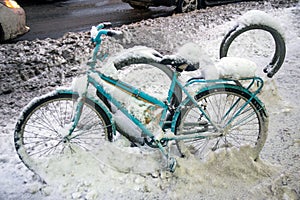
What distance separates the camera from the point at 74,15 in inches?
392

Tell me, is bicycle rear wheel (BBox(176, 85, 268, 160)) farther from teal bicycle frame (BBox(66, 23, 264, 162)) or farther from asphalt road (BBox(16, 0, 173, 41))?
asphalt road (BBox(16, 0, 173, 41))

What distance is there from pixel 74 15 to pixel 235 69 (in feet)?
25.2

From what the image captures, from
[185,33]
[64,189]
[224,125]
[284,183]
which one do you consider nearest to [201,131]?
[224,125]

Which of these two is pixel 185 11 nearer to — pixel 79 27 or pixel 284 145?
pixel 79 27

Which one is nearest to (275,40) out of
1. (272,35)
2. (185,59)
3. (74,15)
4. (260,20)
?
(272,35)

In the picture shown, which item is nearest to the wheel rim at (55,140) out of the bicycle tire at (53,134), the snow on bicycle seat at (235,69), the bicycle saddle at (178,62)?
the bicycle tire at (53,134)

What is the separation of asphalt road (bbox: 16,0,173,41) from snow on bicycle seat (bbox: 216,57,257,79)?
5.55m

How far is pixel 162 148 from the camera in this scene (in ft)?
10.8

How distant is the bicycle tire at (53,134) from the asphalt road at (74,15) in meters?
4.31

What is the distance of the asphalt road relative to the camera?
8.49 m

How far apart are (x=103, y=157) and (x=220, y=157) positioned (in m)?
1.22

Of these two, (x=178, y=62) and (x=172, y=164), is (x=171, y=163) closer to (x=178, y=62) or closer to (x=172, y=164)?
(x=172, y=164)

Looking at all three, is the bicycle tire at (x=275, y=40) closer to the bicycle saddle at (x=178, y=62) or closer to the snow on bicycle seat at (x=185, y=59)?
the snow on bicycle seat at (x=185, y=59)

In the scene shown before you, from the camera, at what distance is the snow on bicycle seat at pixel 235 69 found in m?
3.18
